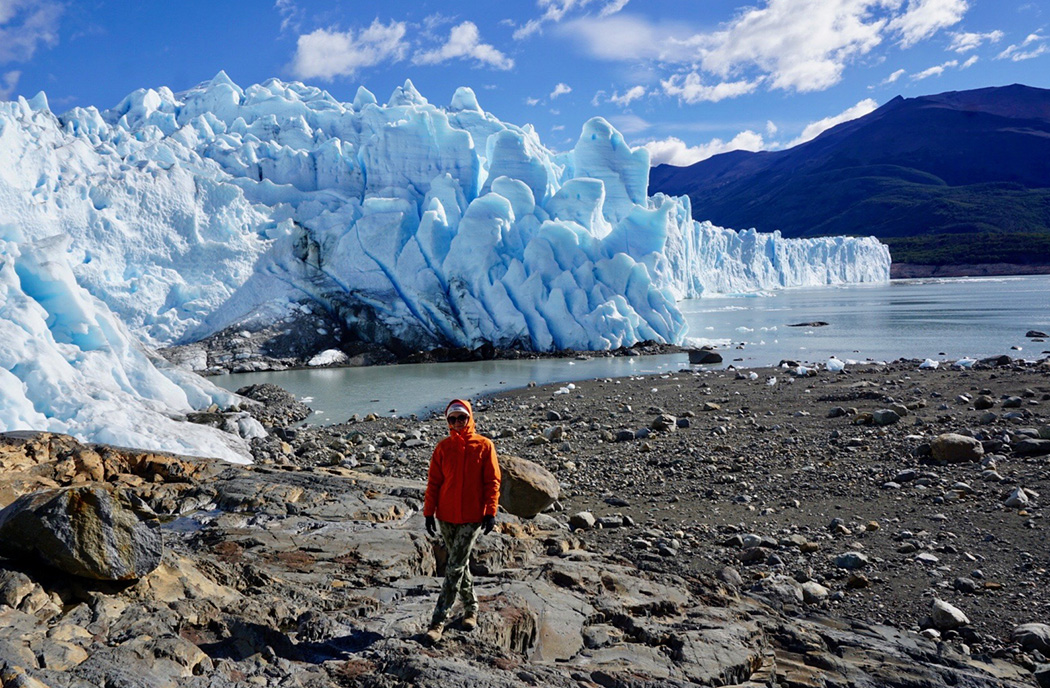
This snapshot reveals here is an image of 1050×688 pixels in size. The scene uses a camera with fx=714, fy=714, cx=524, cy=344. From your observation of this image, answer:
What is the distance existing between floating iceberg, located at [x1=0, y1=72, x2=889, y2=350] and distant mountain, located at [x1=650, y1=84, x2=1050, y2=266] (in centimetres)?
6918

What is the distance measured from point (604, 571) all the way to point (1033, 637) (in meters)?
2.06

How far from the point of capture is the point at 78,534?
8.89 feet

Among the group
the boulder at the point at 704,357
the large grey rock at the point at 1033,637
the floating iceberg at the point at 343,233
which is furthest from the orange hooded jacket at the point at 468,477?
the floating iceberg at the point at 343,233

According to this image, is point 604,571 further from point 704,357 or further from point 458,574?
point 704,357

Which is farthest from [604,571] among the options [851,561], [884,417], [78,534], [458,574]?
[884,417]

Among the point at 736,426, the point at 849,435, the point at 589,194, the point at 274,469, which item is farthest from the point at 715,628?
the point at 589,194

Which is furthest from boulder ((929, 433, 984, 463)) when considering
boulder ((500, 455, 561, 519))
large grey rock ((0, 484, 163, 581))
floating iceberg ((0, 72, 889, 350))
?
floating iceberg ((0, 72, 889, 350))

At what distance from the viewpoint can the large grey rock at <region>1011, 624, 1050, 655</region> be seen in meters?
3.36

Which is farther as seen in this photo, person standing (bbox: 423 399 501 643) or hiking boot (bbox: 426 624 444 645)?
person standing (bbox: 423 399 501 643)

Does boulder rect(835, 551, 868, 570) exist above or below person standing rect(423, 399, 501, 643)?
below

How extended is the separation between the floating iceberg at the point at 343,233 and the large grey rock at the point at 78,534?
1658 cm

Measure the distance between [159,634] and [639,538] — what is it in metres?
3.14

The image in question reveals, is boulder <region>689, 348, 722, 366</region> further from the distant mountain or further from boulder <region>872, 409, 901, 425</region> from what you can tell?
the distant mountain

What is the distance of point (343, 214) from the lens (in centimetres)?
2064
